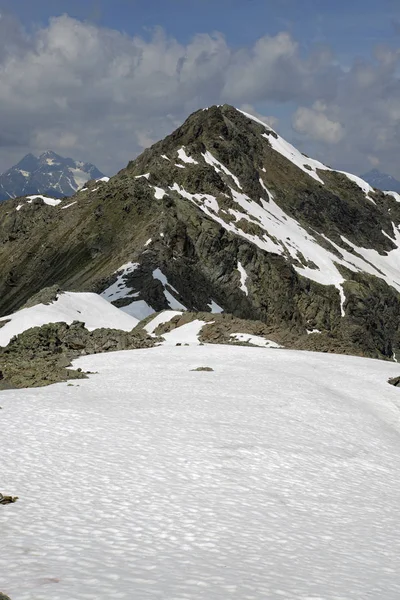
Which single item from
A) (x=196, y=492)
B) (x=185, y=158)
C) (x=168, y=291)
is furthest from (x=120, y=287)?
(x=185, y=158)

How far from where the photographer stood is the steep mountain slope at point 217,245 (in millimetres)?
94812

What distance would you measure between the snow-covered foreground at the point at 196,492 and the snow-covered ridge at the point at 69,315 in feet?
80.4

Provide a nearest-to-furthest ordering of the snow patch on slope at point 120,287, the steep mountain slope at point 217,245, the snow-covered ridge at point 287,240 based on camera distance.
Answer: the snow patch on slope at point 120,287, the steep mountain slope at point 217,245, the snow-covered ridge at point 287,240

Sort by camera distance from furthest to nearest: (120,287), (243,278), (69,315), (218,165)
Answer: (218,165) → (243,278) → (120,287) → (69,315)

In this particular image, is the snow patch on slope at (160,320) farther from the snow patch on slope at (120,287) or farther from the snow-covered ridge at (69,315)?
the snow patch on slope at (120,287)

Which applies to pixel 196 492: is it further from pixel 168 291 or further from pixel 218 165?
pixel 218 165

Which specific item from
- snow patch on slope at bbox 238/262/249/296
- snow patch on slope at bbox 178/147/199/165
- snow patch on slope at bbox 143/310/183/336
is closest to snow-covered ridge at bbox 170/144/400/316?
snow patch on slope at bbox 238/262/249/296

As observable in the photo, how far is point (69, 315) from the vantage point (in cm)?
5706

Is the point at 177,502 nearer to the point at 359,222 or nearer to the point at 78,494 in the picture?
the point at 78,494

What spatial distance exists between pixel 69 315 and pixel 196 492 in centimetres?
4376

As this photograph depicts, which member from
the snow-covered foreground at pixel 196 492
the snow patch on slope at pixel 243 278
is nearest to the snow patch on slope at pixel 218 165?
the snow patch on slope at pixel 243 278

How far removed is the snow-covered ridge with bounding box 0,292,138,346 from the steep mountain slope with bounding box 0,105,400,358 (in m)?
11.0

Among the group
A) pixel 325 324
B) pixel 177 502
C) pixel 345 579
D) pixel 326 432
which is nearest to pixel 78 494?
pixel 177 502

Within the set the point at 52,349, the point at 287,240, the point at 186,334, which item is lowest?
the point at 52,349
